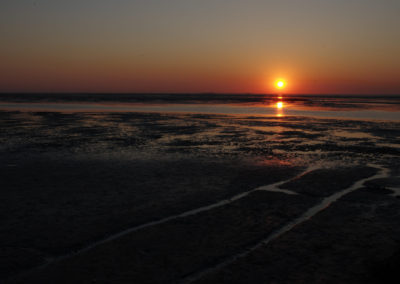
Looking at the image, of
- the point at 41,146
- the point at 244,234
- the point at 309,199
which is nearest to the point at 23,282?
the point at 244,234

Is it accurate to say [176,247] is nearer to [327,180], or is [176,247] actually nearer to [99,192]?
[99,192]

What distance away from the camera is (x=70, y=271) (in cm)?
525

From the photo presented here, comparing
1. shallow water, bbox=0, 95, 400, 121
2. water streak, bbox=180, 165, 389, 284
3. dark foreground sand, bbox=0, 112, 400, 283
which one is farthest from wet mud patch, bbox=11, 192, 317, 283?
shallow water, bbox=0, 95, 400, 121

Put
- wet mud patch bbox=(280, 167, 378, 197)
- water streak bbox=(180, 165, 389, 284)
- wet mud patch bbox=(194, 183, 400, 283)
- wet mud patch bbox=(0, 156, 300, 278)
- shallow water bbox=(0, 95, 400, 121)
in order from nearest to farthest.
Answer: wet mud patch bbox=(194, 183, 400, 283) → water streak bbox=(180, 165, 389, 284) → wet mud patch bbox=(0, 156, 300, 278) → wet mud patch bbox=(280, 167, 378, 197) → shallow water bbox=(0, 95, 400, 121)

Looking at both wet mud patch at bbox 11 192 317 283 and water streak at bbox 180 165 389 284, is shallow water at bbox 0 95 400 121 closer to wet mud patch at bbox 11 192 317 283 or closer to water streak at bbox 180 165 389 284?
water streak at bbox 180 165 389 284

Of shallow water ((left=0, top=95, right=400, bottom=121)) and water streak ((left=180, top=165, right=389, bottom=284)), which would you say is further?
shallow water ((left=0, top=95, right=400, bottom=121))

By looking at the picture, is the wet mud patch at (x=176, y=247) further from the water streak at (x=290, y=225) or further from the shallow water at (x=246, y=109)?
the shallow water at (x=246, y=109)

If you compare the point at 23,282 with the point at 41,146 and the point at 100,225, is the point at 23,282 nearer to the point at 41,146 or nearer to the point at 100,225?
the point at 100,225

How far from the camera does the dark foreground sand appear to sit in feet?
17.6

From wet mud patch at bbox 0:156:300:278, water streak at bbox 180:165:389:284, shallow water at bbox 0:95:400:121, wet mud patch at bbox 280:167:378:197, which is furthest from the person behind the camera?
shallow water at bbox 0:95:400:121

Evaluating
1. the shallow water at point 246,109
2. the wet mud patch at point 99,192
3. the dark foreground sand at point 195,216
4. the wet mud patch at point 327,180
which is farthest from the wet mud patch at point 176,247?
the shallow water at point 246,109

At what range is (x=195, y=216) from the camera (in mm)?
7719

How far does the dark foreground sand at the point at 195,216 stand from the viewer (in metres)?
5.36

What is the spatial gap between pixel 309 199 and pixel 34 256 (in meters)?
6.19
